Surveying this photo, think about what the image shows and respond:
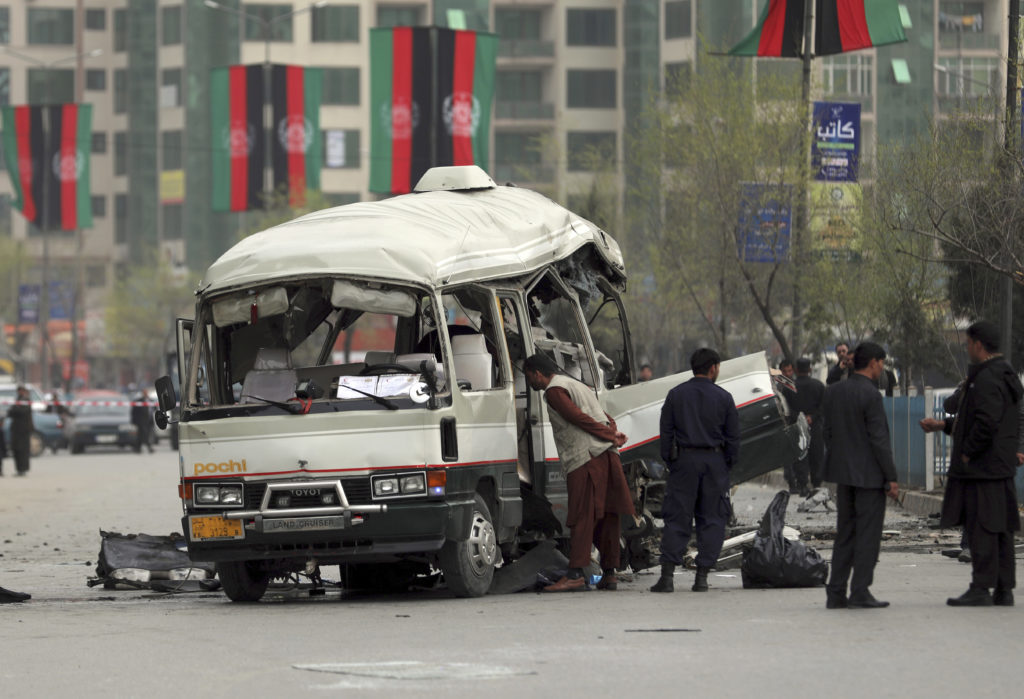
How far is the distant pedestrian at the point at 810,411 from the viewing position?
24.9 m

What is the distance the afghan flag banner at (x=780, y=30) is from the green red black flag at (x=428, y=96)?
1885 cm

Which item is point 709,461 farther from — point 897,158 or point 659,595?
point 897,158

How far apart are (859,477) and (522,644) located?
2.63 metres

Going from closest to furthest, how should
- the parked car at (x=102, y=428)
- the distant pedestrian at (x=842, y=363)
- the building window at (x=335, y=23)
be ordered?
the distant pedestrian at (x=842, y=363) → the parked car at (x=102, y=428) → the building window at (x=335, y=23)

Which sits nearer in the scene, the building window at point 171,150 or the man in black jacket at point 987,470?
the man in black jacket at point 987,470

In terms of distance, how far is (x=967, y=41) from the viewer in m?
80.1

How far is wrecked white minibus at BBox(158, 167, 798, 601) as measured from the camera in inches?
516

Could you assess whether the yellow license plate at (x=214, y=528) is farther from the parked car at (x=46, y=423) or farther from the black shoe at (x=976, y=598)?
the parked car at (x=46, y=423)

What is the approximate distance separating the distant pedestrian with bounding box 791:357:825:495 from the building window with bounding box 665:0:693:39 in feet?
207

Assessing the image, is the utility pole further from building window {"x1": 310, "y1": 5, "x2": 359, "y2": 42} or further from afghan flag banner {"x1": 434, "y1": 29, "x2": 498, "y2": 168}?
building window {"x1": 310, "y1": 5, "x2": 359, "y2": 42}

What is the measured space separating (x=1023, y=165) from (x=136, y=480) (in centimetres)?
2013

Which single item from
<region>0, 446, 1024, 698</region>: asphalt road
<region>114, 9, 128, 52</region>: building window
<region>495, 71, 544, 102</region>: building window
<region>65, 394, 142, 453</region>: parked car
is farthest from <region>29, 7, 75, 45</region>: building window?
<region>0, 446, 1024, 698</region>: asphalt road

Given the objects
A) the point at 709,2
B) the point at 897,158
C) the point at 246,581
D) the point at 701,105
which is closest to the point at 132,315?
the point at 709,2

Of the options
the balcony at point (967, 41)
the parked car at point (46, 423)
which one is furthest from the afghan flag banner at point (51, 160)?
the balcony at point (967, 41)
